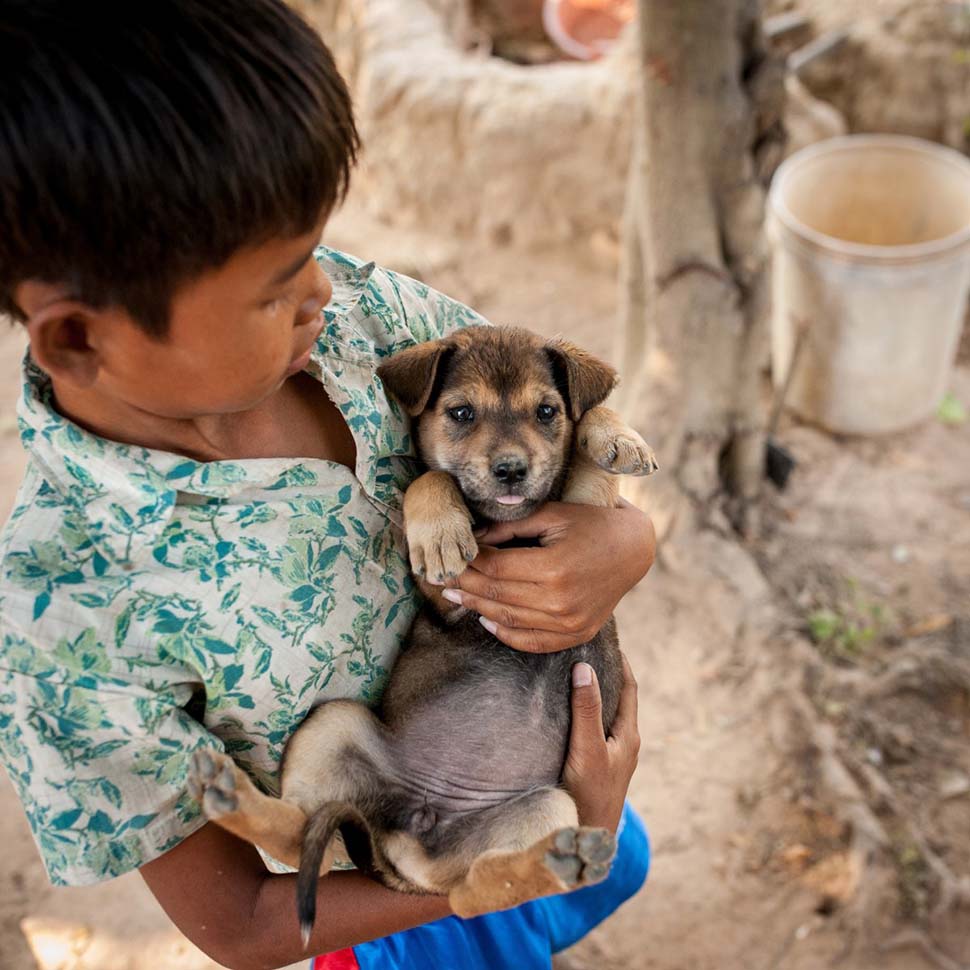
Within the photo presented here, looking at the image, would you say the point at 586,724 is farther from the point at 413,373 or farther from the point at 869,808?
the point at 869,808

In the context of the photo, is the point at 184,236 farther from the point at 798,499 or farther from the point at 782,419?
the point at 782,419

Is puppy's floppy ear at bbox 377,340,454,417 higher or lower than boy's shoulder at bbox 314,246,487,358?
lower

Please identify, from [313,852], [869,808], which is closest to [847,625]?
[869,808]

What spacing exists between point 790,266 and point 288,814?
457 centimetres

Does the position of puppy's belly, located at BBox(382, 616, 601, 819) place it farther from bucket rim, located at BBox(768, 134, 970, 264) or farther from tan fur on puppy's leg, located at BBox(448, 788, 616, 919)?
bucket rim, located at BBox(768, 134, 970, 264)

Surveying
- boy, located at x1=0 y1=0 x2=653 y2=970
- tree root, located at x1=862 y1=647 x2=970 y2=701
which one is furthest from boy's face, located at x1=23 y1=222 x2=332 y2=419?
tree root, located at x1=862 y1=647 x2=970 y2=701

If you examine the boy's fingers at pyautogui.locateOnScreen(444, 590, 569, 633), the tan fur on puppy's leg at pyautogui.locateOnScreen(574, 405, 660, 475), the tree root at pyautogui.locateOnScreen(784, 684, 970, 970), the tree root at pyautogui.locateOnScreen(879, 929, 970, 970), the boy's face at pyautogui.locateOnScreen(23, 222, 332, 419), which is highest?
the boy's face at pyautogui.locateOnScreen(23, 222, 332, 419)

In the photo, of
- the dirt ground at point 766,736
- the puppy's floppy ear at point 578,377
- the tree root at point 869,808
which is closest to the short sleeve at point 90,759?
the puppy's floppy ear at point 578,377

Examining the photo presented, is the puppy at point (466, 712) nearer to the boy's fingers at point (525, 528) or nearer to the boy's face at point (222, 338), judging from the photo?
the boy's fingers at point (525, 528)

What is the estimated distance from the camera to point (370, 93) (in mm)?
7266

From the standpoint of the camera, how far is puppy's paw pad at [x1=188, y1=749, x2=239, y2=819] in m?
1.78

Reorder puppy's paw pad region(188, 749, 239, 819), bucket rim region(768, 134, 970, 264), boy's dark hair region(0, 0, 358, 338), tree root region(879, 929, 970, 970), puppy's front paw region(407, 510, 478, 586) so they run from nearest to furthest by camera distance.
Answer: boy's dark hair region(0, 0, 358, 338) → puppy's paw pad region(188, 749, 239, 819) → puppy's front paw region(407, 510, 478, 586) → tree root region(879, 929, 970, 970) → bucket rim region(768, 134, 970, 264)

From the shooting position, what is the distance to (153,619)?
1731 mm

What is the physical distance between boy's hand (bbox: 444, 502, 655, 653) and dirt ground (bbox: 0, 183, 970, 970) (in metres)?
2.00
